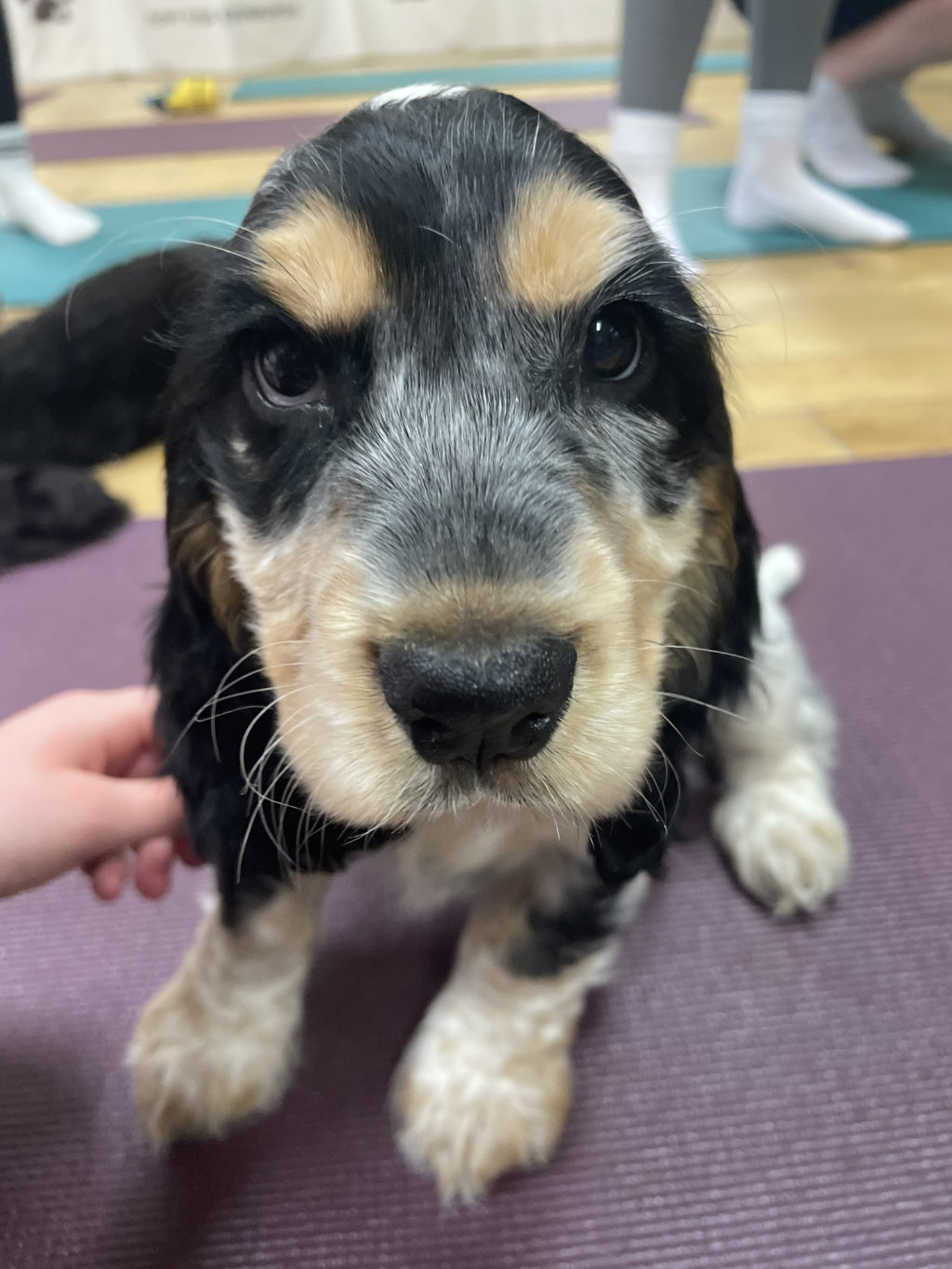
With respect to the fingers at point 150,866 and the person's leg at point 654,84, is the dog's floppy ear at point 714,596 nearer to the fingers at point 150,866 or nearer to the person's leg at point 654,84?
the fingers at point 150,866

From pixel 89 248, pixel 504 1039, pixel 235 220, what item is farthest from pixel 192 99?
pixel 504 1039

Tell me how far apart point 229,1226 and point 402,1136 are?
0.21 meters

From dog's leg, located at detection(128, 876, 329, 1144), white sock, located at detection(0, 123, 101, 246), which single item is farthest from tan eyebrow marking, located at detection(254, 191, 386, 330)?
white sock, located at detection(0, 123, 101, 246)

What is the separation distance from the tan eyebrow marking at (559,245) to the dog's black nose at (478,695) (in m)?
0.38

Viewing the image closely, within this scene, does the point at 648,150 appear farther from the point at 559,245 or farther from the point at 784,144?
the point at 559,245

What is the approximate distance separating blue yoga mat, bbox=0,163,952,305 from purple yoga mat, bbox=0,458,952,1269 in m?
2.65

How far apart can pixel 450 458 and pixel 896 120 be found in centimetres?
513

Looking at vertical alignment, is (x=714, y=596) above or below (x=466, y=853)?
above

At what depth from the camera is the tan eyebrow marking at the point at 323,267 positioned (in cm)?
91

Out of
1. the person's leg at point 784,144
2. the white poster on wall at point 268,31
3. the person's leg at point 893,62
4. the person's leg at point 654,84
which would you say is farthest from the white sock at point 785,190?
the white poster on wall at point 268,31

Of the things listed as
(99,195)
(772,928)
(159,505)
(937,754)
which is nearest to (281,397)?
(772,928)

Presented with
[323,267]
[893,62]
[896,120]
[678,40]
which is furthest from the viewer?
[896,120]

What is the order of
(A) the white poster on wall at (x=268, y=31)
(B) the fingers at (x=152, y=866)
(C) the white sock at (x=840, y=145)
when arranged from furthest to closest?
1. (A) the white poster on wall at (x=268, y=31)
2. (C) the white sock at (x=840, y=145)
3. (B) the fingers at (x=152, y=866)

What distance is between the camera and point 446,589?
0.76m
